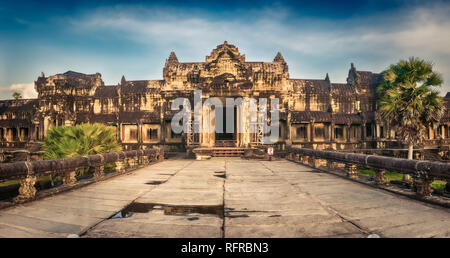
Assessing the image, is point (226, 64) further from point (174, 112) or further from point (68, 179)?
point (68, 179)

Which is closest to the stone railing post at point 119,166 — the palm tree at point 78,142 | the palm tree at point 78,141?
the palm tree at point 78,142

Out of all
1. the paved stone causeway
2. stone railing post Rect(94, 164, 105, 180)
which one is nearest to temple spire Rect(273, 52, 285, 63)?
the paved stone causeway

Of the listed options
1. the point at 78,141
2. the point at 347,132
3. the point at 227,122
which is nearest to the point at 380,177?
the point at 78,141

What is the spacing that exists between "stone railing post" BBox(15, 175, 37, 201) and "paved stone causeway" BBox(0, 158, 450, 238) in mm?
275

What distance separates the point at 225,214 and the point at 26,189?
4.73m

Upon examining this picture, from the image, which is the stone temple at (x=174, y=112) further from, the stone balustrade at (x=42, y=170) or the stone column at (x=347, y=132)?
the stone balustrade at (x=42, y=170)

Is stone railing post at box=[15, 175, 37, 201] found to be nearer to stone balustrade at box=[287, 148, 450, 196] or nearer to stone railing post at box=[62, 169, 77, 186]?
stone railing post at box=[62, 169, 77, 186]

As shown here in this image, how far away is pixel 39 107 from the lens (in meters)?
28.9

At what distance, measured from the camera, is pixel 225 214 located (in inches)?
172

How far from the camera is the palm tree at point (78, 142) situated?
9.98 metres

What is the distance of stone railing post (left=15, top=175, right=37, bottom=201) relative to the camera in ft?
16.4

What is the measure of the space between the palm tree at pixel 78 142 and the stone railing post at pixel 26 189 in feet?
16.1
